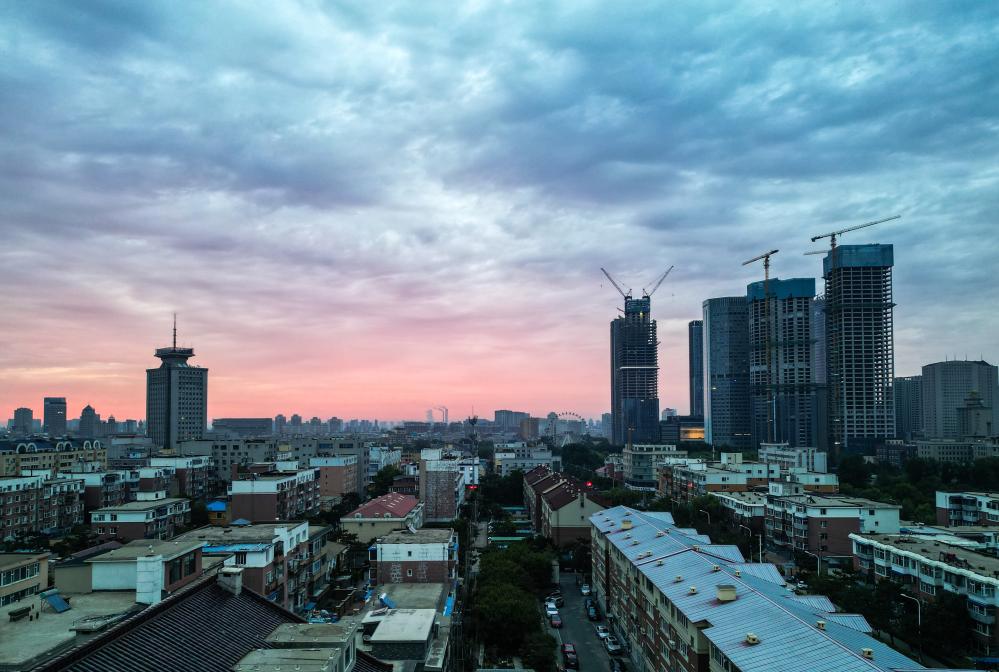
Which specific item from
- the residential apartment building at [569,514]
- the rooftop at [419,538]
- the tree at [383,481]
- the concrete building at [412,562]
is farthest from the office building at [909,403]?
the concrete building at [412,562]

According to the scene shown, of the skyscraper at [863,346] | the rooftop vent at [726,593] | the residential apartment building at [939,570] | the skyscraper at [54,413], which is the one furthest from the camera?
the skyscraper at [54,413]

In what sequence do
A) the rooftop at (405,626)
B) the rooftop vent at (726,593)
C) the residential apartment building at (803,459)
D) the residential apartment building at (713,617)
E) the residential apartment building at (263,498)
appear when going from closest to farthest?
1. the residential apartment building at (713,617)
2. the rooftop at (405,626)
3. the rooftop vent at (726,593)
4. the residential apartment building at (263,498)
5. the residential apartment building at (803,459)

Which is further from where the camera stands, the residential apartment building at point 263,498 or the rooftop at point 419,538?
the residential apartment building at point 263,498

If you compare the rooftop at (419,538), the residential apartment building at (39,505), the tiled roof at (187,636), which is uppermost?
the tiled roof at (187,636)

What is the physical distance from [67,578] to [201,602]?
1387 cm

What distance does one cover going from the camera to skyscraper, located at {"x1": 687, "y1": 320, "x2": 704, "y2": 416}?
185 m

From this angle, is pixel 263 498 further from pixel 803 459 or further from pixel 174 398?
pixel 174 398

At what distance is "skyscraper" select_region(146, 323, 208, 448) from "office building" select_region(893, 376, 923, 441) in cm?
13594

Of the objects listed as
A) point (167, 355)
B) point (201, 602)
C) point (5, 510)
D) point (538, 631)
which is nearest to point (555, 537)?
point (538, 631)

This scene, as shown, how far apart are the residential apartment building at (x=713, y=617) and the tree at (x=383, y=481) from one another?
35195mm

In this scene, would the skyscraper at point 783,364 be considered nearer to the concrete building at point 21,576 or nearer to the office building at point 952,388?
the office building at point 952,388

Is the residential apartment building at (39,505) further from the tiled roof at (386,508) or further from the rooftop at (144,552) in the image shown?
the rooftop at (144,552)

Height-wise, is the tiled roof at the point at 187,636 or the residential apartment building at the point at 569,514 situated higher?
the tiled roof at the point at 187,636

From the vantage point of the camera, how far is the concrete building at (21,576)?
22750mm
